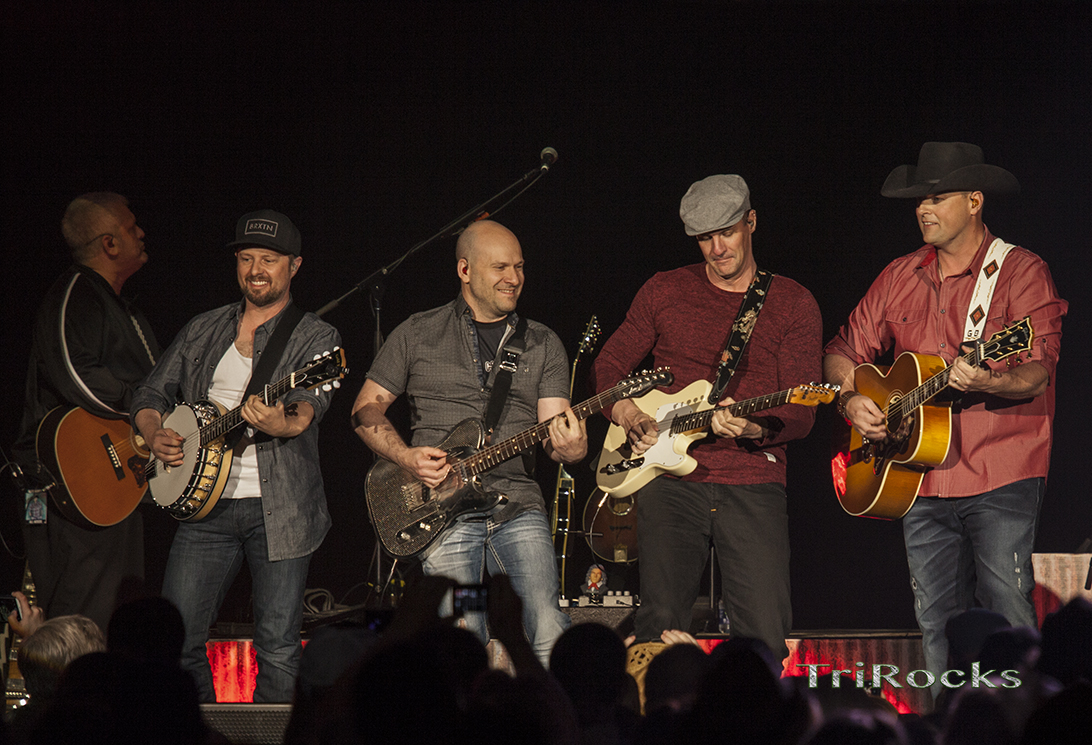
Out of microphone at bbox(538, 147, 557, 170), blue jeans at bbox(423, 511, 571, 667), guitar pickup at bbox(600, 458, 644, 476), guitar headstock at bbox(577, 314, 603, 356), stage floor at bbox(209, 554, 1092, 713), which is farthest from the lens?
guitar headstock at bbox(577, 314, 603, 356)

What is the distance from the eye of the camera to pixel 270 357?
551 cm

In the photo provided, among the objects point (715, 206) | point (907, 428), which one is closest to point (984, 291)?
point (907, 428)

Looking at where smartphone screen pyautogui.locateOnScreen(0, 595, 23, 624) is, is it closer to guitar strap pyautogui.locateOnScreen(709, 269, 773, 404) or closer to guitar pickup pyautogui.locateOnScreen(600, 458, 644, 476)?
guitar pickup pyautogui.locateOnScreen(600, 458, 644, 476)

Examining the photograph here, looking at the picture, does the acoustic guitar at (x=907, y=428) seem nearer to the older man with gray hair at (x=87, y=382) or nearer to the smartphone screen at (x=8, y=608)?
the older man with gray hair at (x=87, y=382)

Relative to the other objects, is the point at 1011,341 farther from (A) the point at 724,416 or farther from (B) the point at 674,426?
(B) the point at 674,426

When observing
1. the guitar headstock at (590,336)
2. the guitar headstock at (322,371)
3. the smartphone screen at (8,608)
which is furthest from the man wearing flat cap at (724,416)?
the smartphone screen at (8,608)

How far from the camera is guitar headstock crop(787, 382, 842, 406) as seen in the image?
511cm

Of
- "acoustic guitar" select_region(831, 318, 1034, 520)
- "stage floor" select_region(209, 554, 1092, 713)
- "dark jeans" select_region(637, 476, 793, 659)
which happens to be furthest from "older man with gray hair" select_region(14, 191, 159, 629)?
"acoustic guitar" select_region(831, 318, 1034, 520)

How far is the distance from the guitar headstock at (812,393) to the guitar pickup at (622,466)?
0.83 metres

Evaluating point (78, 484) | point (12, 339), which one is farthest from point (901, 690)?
point (12, 339)

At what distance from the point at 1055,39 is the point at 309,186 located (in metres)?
5.26

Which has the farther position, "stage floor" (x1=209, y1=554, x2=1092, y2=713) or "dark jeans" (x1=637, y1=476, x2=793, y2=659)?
"stage floor" (x1=209, y1=554, x2=1092, y2=713)

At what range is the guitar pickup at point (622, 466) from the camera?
5398 millimetres

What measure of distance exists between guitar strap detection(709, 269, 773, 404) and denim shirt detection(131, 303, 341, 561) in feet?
6.56
